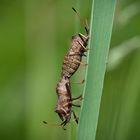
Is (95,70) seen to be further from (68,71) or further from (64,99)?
(64,99)

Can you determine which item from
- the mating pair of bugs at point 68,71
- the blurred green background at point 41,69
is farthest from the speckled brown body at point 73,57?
the blurred green background at point 41,69

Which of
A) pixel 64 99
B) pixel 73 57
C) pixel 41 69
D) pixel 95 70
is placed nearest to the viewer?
pixel 95 70

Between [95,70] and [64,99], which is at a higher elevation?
[95,70]

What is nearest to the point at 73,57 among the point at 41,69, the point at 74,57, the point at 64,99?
the point at 74,57

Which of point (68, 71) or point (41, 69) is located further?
point (41, 69)

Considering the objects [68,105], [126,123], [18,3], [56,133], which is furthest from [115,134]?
[18,3]

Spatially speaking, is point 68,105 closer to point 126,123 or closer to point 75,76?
point 75,76
